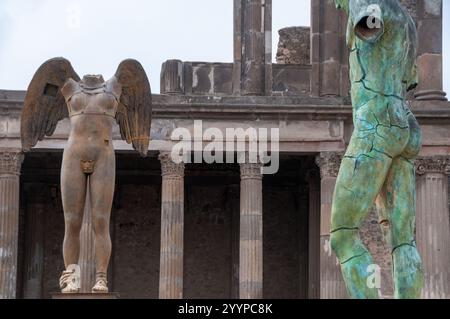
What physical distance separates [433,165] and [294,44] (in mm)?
5793

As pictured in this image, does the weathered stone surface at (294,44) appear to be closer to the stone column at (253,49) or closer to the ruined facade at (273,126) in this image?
the ruined facade at (273,126)

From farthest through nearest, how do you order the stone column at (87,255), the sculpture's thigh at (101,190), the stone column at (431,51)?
the stone column at (431,51)
the stone column at (87,255)
the sculpture's thigh at (101,190)

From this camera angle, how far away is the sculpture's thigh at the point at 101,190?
13.7m

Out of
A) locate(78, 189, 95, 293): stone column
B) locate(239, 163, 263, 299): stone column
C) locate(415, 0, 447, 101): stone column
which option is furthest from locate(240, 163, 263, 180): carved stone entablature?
locate(415, 0, 447, 101): stone column

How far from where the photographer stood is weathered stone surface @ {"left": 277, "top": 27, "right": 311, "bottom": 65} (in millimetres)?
33281

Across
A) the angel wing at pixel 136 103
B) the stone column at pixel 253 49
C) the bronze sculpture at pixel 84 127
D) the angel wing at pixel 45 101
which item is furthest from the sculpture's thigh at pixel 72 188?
the stone column at pixel 253 49

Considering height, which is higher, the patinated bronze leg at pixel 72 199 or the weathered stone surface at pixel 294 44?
the weathered stone surface at pixel 294 44

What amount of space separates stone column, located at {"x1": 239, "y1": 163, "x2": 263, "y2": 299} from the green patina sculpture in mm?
18427

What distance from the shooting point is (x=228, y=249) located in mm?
34562

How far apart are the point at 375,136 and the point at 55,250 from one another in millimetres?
24711

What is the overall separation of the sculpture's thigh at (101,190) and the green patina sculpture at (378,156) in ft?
12.8

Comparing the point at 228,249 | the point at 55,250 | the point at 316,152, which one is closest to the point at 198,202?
the point at 228,249

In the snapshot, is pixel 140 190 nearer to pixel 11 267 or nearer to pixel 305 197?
pixel 305 197
